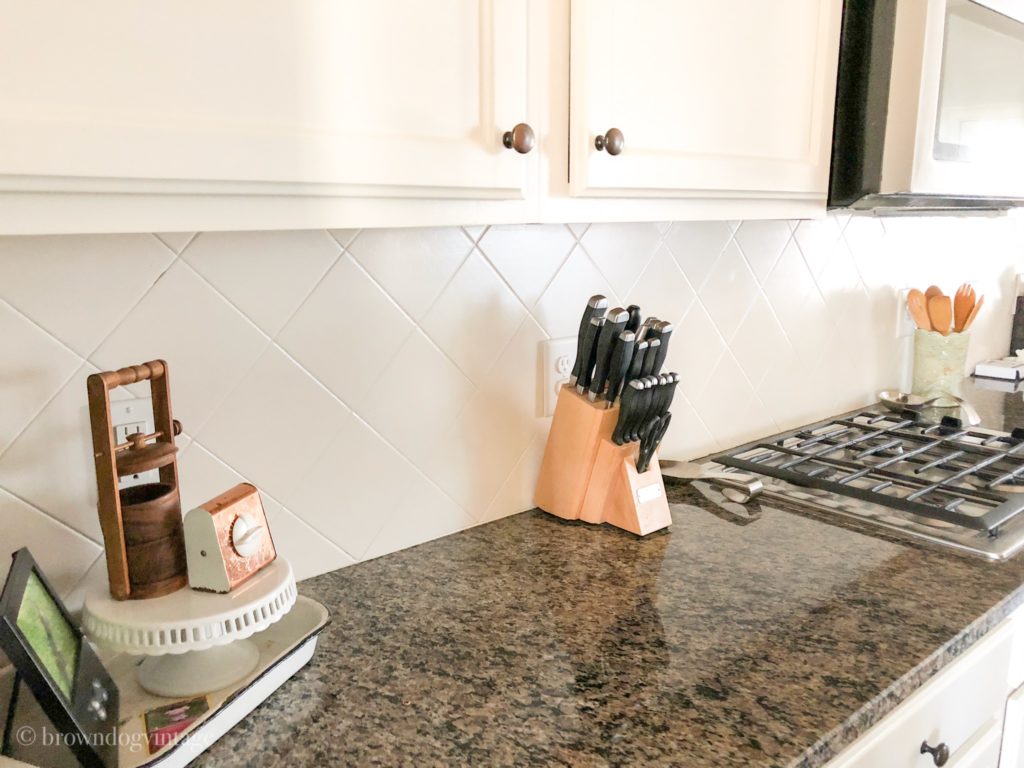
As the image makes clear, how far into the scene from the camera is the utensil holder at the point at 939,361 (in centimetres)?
195

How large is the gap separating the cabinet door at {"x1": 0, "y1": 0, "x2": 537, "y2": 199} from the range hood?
0.65 m

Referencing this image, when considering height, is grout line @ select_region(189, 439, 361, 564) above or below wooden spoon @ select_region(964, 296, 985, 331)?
below

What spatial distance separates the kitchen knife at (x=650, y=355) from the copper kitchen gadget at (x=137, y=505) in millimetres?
658

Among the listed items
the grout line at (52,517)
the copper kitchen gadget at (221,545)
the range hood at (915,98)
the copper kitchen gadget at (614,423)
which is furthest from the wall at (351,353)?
the range hood at (915,98)

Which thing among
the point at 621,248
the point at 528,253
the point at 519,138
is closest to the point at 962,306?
the point at 621,248

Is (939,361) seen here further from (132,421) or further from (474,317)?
(132,421)

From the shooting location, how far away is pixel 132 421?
0.89m

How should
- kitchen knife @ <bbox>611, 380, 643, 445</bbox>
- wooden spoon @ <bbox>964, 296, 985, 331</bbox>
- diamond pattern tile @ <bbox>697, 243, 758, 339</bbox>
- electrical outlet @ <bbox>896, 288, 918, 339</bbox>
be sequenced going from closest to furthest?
1. kitchen knife @ <bbox>611, 380, 643, 445</bbox>
2. diamond pattern tile @ <bbox>697, 243, 758, 339</bbox>
3. wooden spoon @ <bbox>964, 296, 985, 331</bbox>
4. electrical outlet @ <bbox>896, 288, 918, 339</bbox>

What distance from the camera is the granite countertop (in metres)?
0.74

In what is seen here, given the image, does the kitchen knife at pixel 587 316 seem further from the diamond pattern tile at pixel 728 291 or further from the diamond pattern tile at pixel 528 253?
the diamond pattern tile at pixel 728 291

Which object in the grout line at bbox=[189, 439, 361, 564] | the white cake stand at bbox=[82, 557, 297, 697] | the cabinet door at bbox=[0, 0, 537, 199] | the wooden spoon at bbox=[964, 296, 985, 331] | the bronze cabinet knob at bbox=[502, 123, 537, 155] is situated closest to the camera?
the cabinet door at bbox=[0, 0, 537, 199]

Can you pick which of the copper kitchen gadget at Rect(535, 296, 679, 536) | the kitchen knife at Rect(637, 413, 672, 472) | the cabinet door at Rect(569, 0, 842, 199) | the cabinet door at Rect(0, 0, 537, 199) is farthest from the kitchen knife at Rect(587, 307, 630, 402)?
the cabinet door at Rect(0, 0, 537, 199)

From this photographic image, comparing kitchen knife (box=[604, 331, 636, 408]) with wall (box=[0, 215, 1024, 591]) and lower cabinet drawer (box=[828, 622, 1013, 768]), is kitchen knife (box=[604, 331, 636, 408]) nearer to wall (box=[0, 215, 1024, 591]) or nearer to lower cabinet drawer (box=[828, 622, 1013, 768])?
wall (box=[0, 215, 1024, 591])

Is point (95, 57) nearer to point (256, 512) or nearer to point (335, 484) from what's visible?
point (256, 512)
